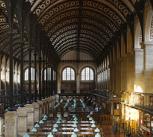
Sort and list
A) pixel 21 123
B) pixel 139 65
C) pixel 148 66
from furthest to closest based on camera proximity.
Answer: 1. pixel 139 65
2. pixel 148 66
3. pixel 21 123

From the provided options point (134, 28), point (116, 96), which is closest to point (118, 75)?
point (116, 96)

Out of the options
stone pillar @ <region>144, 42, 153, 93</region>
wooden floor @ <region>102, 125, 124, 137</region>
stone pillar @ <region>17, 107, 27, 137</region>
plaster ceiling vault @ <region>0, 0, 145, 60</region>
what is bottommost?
wooden floor @ <region>102, 125, 124, 137</region>

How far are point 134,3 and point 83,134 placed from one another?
12.4m

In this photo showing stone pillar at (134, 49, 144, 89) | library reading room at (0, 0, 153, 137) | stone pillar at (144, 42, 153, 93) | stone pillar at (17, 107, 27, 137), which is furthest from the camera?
stone pillar at (134, 49, 144, 89)

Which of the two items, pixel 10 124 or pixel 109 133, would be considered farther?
pixel 109 133

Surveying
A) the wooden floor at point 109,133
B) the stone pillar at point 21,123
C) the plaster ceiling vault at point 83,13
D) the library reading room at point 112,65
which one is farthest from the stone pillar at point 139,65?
the stone pillar at point 21,123

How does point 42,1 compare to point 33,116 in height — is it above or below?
above

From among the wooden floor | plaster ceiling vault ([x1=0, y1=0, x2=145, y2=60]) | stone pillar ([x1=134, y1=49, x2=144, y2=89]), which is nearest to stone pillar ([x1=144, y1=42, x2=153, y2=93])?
stone pillar ([x1=134, y1=49, x2=144, y2=89])

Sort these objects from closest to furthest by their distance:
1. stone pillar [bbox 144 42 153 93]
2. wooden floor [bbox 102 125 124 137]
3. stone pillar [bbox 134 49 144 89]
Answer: stone pillar [bbox 144 42 153 93]
wooden floor [bbox 102 125 124 137]
stone pillar [bbox 134 49 144 89]

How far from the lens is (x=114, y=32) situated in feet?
144

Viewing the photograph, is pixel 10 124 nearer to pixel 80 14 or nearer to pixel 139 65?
pixel 139 65

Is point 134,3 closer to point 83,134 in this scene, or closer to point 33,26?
point 33,26

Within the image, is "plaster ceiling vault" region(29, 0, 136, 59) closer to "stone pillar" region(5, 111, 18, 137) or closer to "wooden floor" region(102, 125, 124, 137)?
"wooden floor" region(102, 125, 124, 137)

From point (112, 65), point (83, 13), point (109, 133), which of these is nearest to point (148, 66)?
point (109, 133)
